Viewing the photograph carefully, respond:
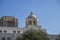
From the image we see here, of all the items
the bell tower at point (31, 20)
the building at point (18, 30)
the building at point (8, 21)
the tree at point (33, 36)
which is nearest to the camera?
the tree at point (33, 36)

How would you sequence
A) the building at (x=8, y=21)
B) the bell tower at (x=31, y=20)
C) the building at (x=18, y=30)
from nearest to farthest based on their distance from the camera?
1. the building at (x=18, y=30)
2. the bell tower at (x=31, y=20)
3. the building at (x=8, y=21)

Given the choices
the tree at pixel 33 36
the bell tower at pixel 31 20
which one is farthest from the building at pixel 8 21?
the tree at pixel 33 36

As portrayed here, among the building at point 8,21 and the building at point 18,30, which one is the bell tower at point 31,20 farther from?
the building at point 8,21

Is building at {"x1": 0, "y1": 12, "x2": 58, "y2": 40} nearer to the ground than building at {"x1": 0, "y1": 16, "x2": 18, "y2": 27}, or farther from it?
nearer to the ground

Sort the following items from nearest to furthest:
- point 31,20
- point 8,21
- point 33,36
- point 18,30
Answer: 1. point 33,36
2. point 31,20
3. point 18,30
4. point 8,21

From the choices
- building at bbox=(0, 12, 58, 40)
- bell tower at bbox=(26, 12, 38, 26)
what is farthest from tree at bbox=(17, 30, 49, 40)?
bell tower at bbox=(26, 12, 38, 26)

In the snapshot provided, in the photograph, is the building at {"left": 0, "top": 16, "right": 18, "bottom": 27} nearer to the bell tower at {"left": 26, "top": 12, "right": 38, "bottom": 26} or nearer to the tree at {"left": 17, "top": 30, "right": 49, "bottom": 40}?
the bell tower at {"left": 26, "top": 12, "right": 38, "bottom": 26}

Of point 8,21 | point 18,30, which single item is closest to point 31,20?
point 18,30

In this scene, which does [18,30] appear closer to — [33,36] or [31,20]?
[31,20]

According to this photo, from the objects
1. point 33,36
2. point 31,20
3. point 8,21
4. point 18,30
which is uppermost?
point 8,21

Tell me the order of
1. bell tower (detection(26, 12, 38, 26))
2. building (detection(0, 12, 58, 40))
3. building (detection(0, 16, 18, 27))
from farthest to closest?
building (detection(0, 16, 18, 27)), bell tower (detection(26, 12, 38, 26)), building (detection(0, 12, 58, 40))

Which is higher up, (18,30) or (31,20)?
(31,20)

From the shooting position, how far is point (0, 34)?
68125 millimetres

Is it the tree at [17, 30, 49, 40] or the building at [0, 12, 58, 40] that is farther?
the building at [0, 12, 58, 40]
